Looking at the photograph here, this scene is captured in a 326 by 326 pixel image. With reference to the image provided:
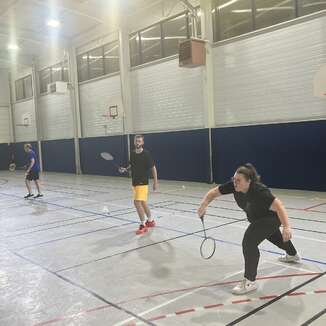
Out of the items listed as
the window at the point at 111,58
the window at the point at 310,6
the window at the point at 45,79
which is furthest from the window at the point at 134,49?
the window at the point at 45,79

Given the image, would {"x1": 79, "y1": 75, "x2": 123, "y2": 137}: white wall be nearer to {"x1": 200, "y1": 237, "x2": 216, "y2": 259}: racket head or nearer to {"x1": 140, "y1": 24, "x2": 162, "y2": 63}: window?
{"x1": 140, "y1": 24, "x2": 162, "y2": 63}: window

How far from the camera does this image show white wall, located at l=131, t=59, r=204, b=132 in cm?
1517

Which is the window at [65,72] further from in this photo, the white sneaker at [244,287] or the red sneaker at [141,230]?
the white sneaker at [244,287]

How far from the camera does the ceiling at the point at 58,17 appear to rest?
1596 cm

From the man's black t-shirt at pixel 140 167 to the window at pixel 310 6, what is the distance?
727 cm

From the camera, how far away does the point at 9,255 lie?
6.34m

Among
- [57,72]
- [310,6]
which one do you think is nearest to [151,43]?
[310,6]

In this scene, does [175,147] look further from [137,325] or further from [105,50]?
[137,325]

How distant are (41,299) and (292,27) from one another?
10.6m

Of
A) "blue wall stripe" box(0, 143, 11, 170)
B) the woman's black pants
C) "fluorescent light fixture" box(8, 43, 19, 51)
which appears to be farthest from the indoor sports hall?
"blue wall stripe" box(0, 143, 11, 170)

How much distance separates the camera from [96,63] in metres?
20.5

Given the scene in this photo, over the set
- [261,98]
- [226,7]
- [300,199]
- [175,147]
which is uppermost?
[226,7]

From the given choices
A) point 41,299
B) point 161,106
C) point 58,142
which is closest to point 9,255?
point 41,299

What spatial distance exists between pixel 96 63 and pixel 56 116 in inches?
213
